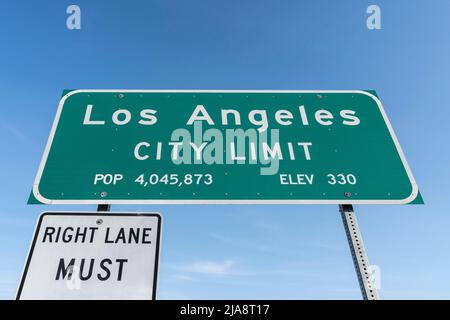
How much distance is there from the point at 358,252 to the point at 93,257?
1952 mm

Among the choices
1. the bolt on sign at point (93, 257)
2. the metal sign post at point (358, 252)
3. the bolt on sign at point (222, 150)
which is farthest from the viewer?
Answer: the bolt on sign at point (222, 150)

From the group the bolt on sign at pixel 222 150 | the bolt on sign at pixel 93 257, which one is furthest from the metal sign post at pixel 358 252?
the bolt on sign at pixel 93 257

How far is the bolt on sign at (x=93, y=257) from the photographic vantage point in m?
1.75

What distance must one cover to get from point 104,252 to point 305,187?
5.38 feet

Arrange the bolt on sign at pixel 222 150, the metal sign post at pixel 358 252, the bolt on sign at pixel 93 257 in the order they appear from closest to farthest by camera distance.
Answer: the bolt on sign at pixel 93 257 → the metal sign post at pixel 358 252 → the bolt on sign at pixel 222 150

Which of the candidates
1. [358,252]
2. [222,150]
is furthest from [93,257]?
[358,252]

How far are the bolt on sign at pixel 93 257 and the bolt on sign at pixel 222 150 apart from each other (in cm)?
38

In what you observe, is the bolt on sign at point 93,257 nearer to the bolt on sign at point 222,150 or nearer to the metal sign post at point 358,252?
the bolt on sign at point 222,150

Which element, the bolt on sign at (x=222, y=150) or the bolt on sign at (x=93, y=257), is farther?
the bolt on sign at (x=222, y=150)

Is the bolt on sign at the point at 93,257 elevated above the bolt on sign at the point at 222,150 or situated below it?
below

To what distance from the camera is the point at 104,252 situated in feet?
6.18

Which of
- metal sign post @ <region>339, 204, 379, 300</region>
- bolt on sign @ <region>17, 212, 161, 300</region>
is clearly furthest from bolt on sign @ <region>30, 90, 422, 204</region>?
bolt on sign @ <region>17, 212, 161, 300</region>
